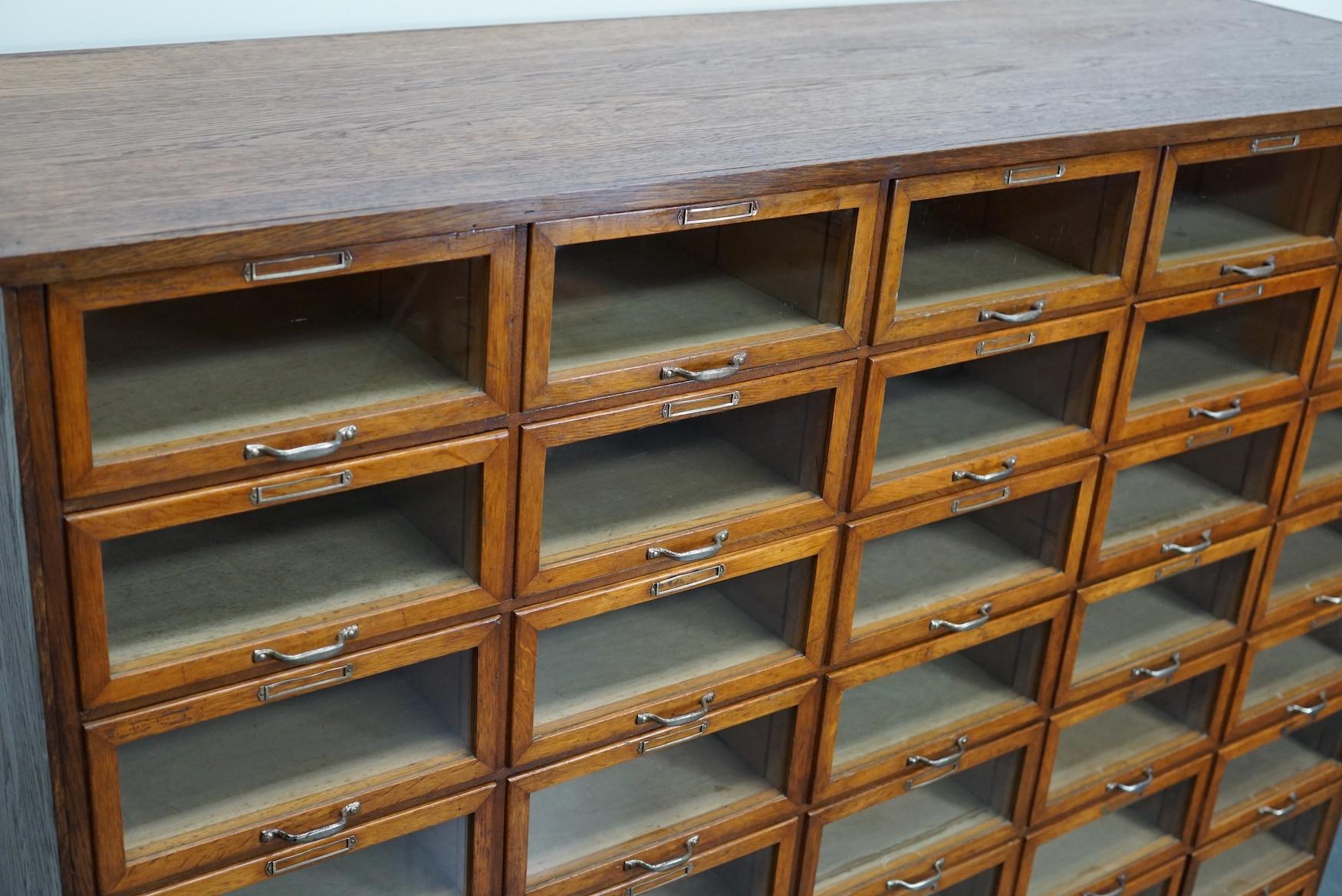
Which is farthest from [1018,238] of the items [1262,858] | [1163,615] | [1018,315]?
[1262,858]

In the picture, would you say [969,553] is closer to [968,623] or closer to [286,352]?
[968,623]

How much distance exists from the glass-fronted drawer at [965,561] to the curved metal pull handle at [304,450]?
64 cm

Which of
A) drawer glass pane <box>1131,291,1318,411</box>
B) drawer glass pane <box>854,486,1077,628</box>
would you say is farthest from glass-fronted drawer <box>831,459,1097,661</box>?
drawer glass pane <box>1131,291,1318,411</box>

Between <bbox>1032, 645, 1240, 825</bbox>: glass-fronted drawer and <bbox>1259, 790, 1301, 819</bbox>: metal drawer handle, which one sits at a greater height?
<bbox>1032, 645, 1240, 825</bbox>: glass-fronted drawer

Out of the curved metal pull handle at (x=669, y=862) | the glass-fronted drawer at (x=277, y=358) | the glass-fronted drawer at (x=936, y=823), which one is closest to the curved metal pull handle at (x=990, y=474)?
the glass-fronted drawer at (x=936, y=823)

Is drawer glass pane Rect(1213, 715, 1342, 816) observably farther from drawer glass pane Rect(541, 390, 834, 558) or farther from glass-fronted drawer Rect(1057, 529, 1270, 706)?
drawer glass pane Rect(541, 390, 834, 558)

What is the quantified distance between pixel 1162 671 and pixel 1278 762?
0.52m

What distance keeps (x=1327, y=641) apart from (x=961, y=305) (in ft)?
3.93

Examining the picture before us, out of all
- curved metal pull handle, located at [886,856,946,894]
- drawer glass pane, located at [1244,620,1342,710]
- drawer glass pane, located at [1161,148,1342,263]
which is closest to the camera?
drawer glass pane, located at [1161,148,1342,263]

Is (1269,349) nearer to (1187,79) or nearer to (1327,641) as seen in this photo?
(1187,79)

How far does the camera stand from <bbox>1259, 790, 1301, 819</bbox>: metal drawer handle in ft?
7.75

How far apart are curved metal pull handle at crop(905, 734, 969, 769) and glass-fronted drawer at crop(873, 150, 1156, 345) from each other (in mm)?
548

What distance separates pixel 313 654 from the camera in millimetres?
1306

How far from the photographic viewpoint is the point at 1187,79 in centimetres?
178
